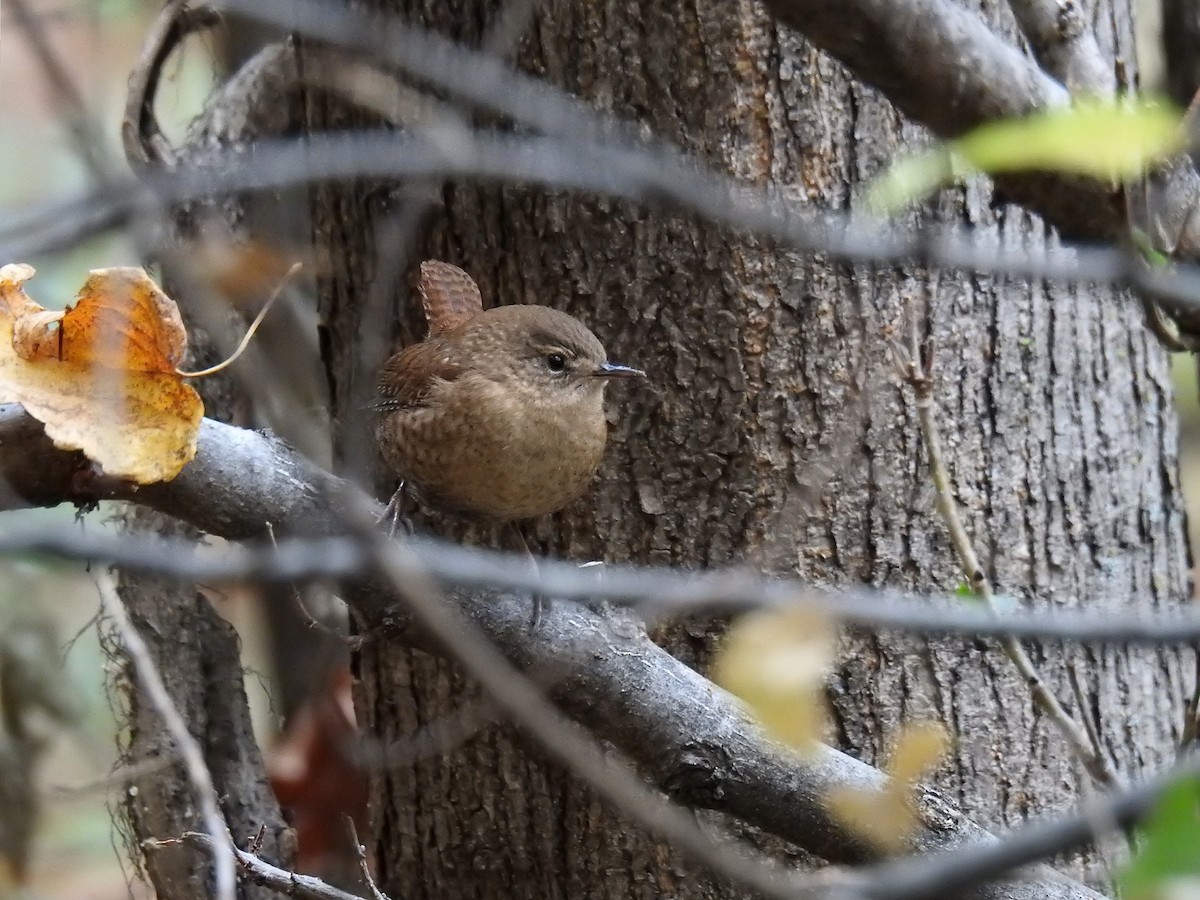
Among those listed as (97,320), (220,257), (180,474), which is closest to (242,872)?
(180,474)

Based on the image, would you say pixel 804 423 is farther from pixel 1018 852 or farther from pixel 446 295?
pixel 1018 852

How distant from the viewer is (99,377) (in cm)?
189

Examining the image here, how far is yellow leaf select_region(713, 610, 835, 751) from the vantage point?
3.76ft

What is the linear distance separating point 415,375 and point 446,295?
188 mm

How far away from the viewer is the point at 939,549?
2730mm

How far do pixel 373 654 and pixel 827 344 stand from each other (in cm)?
126

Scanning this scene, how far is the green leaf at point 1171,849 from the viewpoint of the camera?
0.74m

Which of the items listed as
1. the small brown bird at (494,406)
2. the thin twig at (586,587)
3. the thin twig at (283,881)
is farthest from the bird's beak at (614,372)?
the thin twig at (586,587)

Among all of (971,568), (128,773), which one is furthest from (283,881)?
(971,568)

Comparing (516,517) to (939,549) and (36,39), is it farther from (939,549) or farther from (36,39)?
(36,39)

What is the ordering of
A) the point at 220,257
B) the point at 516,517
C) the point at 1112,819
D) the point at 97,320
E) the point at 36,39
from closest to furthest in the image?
the point at 1112,819 < the point at 36,39 < the point at 97,320 < the point at 516,517 < the point at 220,257

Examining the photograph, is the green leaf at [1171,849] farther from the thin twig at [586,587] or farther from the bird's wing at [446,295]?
the bird's wing at [446,295]

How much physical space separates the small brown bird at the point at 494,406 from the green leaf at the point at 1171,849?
186cm

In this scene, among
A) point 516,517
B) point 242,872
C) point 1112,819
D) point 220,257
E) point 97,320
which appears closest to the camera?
point 1112,819
